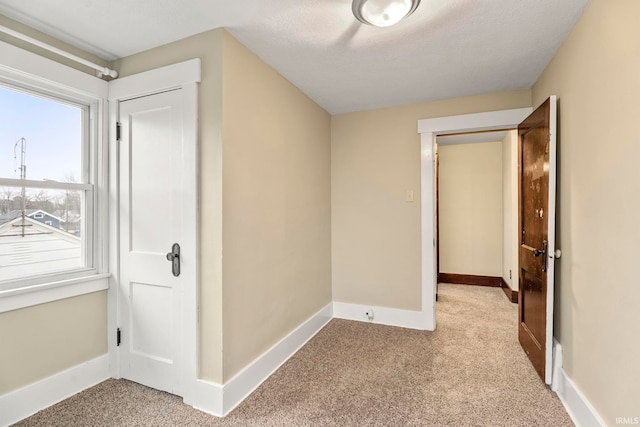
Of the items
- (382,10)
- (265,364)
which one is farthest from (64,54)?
(265,364)

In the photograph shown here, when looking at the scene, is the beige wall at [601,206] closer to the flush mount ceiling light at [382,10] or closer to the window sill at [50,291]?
the flush mount ceiling light at [382,10]

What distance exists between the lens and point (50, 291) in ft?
6.27

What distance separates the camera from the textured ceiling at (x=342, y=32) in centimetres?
167

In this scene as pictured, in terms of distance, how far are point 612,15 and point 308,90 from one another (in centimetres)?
202

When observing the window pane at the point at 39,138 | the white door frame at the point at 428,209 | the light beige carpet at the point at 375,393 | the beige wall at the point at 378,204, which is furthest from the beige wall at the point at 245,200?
the white door frame at the point at 428,209

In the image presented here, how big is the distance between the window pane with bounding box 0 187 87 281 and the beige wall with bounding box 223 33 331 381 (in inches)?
43.7

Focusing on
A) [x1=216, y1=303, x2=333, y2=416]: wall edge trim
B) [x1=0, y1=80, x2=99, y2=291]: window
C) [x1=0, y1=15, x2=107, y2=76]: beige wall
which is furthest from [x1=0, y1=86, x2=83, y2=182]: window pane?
[x1=216, y1=303, x2=333, y2=416]: wall edge trim

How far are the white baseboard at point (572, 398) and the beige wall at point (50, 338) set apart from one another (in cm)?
293

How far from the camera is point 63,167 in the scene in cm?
206

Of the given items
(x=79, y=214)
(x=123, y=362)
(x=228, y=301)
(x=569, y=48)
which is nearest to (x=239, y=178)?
(x=228, y=301)

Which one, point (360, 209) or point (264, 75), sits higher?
point (264, 75)

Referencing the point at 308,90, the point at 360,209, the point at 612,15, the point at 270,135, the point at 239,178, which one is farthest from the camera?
the point at 360,209

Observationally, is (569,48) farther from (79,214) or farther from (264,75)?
(79,214)

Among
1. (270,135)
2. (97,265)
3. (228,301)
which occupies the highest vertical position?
(270,135)
